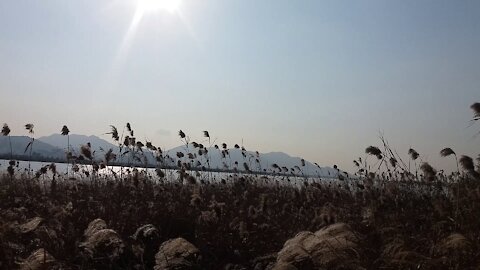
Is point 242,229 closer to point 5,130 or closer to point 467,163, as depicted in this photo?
point 467,163

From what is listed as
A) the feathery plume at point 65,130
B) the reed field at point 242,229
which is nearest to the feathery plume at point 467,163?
the reed field at point 242,229

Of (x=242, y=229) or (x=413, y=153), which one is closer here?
(x=242, y=229)

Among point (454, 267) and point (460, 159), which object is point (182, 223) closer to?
point (454, 267)

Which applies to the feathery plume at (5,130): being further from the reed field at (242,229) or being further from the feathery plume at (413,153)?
the feathery plume at (413,153)

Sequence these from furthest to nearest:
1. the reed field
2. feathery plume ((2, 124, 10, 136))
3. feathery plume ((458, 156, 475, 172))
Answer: feathery plume ((2, 124, 10, 136))
feathery plume ((458, 156, 475, 172))
the reed field

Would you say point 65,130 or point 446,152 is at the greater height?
point 65,130

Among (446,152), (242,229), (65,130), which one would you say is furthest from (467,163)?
(65,130)

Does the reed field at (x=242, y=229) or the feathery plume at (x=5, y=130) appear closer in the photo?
the reed field at (x=242, y=229)

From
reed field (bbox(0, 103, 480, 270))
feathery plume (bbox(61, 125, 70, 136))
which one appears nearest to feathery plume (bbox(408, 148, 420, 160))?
reed field (bbox(0, 103, 480, 270))

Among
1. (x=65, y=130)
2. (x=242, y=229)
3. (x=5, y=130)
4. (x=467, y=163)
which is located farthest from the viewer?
(x=65, y=130)

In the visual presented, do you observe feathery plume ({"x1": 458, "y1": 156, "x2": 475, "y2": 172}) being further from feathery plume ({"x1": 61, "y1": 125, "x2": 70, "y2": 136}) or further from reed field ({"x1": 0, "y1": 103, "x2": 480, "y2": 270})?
feathery plume ({"x1": 61, "y1": 125, "x2": 70, "y2": 136})

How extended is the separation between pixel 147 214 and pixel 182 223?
89 cm

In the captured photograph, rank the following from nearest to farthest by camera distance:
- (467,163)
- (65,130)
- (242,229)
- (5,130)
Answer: (242,229), (467,163), (5,130), (65,130)

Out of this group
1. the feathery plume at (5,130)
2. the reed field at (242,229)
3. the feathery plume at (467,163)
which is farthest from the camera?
the feathery plume at (5,130)
